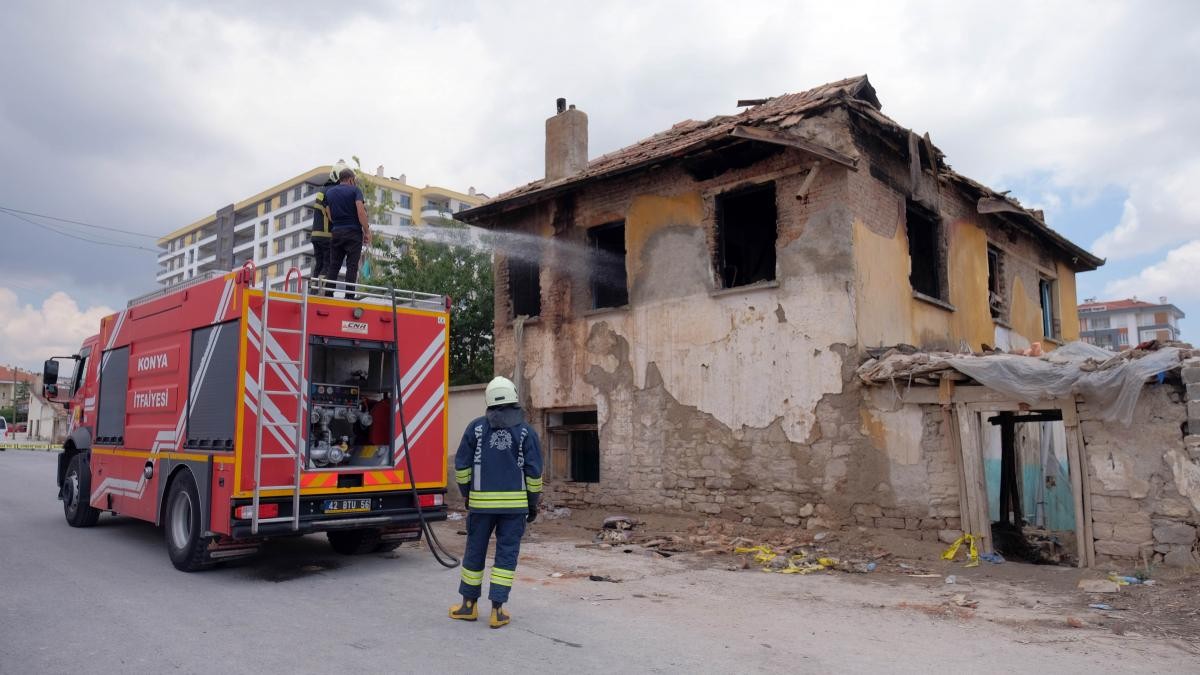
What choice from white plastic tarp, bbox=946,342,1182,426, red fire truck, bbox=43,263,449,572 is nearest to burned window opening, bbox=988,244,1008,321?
white plastic tarp, bbox=946,342,1182,426

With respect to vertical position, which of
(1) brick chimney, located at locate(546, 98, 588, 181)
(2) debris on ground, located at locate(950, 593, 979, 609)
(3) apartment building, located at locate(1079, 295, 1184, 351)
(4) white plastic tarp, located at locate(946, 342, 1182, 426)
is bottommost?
(2) debris on ground, located at locate(950, 593, 979, 609)

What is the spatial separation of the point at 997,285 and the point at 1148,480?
7182 millimetres

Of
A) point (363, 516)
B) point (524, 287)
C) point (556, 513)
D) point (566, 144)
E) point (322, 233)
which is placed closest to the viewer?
point (363, 516)

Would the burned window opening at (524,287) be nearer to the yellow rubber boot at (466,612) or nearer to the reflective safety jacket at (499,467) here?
the reflective safety jacket at (499,467)

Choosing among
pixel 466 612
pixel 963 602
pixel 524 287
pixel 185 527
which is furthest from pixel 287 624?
pixel 524 287

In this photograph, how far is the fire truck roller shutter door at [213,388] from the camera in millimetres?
7043

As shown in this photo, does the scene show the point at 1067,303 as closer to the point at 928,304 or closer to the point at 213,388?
the point at 928,304

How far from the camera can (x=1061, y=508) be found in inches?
497

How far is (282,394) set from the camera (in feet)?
23.5

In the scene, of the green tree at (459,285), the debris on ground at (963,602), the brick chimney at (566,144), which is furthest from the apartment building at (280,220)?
the debris on ground at (963,602)

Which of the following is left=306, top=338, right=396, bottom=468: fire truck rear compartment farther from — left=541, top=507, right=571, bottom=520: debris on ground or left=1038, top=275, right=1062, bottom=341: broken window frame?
left=1038, top=275, right=1062, bottom=341: broken window frame

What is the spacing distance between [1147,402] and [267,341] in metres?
8.58

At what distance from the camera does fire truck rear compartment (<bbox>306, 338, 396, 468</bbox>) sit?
7.61 meters

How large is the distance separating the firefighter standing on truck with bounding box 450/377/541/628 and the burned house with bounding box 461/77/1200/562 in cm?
559
